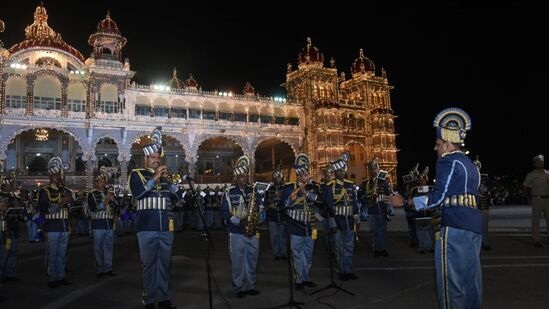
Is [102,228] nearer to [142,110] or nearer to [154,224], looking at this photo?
[154,224]

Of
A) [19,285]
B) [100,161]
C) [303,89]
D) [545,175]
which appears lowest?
[19,285]

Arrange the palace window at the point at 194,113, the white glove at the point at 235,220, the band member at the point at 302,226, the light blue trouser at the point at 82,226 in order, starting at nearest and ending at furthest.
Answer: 1. the white glove at the point at 235,220
2. the band member at the point at 302,226
3. the light blue trouser at the point at 82,226
4. the palace window at the point at 194,113

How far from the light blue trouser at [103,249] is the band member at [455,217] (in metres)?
7.08

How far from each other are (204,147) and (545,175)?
38.1 metres

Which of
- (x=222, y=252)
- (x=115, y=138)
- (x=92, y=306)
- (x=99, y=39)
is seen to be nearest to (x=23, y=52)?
(x=99, y=39)

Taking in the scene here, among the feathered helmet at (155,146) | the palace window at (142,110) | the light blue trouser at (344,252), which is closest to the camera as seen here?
the feathered helmet at (155,146)

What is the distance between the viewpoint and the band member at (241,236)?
7.10 m

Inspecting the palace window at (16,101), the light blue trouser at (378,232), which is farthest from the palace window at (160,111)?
the light blue trouser at (378,232)

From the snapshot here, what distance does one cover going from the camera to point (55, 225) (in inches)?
347

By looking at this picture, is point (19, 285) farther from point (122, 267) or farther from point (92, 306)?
point (92, 306)

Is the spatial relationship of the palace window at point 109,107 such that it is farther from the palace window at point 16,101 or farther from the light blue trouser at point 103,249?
the light blue trouser at point 103,249

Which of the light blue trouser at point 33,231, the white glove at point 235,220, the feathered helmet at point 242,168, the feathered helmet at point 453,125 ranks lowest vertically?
the light blue trouser at point 33,231

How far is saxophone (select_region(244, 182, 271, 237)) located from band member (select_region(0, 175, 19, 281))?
5.02 metres

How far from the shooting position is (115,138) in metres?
35.1
